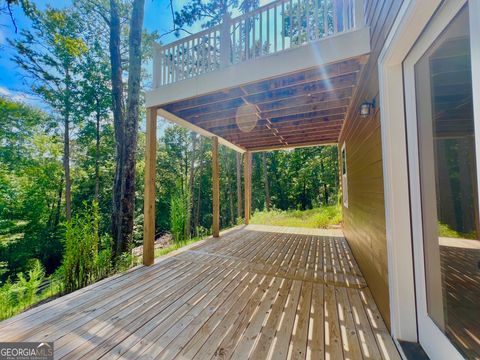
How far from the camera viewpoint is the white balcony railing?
7.61 feet

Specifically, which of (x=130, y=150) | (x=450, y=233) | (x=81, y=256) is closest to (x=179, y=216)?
(x=130, y=150)

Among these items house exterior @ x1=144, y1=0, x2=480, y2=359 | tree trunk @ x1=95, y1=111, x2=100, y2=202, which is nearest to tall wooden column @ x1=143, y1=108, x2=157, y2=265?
house exterior @ x1=144, y1=0, x2=480, y2=359

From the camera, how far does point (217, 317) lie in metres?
1.86

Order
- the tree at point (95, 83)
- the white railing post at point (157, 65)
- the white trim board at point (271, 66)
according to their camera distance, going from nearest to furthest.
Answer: the white trim board at point (271, 66)
the white railing post at point (157, 65)
the tree at point (95, 83)

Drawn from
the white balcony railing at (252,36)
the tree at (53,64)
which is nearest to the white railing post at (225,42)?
the white balcony railing at (252,36)

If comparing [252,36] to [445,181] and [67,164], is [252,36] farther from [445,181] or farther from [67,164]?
[67,164]

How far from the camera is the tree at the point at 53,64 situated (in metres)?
9.10

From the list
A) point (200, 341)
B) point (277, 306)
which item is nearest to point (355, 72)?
point (277, 306)

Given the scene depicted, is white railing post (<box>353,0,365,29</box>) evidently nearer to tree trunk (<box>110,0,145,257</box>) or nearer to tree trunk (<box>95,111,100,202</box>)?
tree trunk (<box>110,0,145,257</box>)

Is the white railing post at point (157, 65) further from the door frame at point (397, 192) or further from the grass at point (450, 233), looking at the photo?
the grass at point (450, 233)

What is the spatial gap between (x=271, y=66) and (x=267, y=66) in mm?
54

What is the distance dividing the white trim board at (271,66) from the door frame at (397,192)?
71cm

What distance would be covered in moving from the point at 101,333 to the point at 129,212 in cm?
268

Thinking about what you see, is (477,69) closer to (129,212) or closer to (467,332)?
(467,332)
